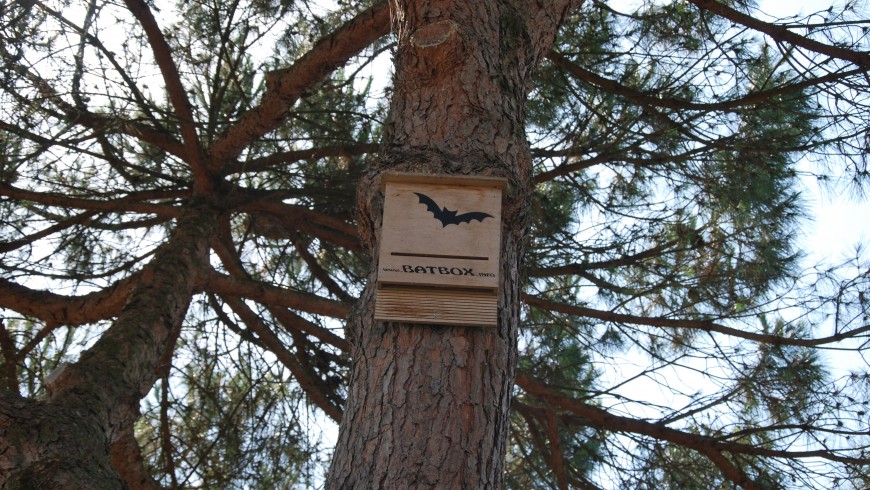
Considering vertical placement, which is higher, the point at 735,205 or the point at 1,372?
the point at 735,205

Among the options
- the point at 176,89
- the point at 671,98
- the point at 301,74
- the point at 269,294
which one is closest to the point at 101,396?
the point at 269,294

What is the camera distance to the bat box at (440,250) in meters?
1.67

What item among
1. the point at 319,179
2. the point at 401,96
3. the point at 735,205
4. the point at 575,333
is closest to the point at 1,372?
the point at 319,179

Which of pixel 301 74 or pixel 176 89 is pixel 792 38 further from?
pixel 176 89

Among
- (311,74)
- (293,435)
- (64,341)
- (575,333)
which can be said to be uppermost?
(311,74)

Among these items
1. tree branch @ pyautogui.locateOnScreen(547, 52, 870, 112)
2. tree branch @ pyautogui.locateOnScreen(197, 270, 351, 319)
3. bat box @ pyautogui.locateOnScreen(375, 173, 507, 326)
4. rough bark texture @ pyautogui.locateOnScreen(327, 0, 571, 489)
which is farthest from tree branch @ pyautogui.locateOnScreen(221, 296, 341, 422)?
bat box @ pyautogui.locateOnScreen(375, 173, 507, 326)

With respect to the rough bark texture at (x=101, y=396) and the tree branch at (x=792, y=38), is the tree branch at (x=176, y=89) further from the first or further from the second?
the tree branch at (x=792, y=38)

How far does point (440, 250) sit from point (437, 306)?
14 centimetres

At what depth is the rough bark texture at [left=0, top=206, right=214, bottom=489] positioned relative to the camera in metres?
1.93

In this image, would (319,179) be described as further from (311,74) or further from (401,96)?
(401,96)

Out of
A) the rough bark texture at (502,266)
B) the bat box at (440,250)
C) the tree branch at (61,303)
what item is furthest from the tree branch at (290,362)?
the bat box at (440,250)

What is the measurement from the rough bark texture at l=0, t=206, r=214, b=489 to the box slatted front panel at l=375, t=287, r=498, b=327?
2.74ft

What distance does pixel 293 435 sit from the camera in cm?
449

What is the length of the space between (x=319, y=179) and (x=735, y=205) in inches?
78.5
